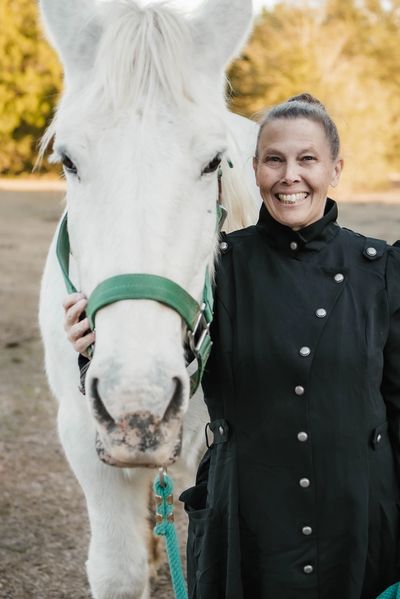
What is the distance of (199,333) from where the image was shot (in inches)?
67.3

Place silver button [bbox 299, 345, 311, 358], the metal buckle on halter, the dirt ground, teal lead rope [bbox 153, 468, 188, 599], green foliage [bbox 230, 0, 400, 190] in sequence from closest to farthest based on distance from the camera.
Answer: the metal buckle on halter
silver button [bbox 299, 345, 311, 358]
teal lead rope [bbox 153, 468, 188, 599]
the dirt ground
green foliage [bbox 230, 0, 400, 190]

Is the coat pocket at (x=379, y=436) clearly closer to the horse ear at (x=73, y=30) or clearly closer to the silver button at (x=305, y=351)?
the silver button at (x=305, y=351)

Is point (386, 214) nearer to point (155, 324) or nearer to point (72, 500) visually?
point (72, 500)

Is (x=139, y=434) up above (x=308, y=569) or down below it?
above

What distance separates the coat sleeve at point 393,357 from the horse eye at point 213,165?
1.62 ft

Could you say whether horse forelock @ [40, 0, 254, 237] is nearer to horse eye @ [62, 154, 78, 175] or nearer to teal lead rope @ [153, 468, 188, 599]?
horse eye @ [62, 154, 78, 175]

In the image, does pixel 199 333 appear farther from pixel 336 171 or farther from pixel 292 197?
pixel 336 171

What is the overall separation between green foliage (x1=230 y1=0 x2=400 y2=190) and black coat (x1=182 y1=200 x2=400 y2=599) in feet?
67.2

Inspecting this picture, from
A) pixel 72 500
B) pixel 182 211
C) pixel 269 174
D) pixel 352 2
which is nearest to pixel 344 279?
pixel 269 174

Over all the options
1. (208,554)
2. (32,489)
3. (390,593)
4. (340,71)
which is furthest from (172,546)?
(340,71)

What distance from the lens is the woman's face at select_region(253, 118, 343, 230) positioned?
6.01 feet

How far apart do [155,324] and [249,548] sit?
718 mm

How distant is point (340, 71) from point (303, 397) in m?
24.2

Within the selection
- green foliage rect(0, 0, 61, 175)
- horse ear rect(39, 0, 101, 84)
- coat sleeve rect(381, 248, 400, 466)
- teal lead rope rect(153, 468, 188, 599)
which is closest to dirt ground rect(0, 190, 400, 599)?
horse ear rect(39, 0, 101, 84)
